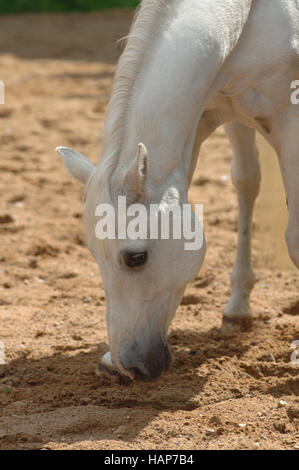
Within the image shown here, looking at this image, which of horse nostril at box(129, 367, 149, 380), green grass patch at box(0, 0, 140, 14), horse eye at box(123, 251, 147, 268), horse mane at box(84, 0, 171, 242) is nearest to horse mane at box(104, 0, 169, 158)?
horse mane at box(84, 0, 171, 242)

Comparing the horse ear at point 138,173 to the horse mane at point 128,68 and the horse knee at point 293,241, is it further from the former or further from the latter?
the horse knee at point 293,241

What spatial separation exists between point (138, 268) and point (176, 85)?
2.17 feet

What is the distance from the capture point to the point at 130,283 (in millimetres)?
2400

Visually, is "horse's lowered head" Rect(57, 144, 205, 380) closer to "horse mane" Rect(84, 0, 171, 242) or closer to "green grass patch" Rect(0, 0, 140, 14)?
"horse mane" Rect(84, 0, 171, 242)

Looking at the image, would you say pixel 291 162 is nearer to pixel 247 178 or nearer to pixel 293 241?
pixel 293 241

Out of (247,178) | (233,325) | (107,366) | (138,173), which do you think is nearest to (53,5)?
(247,178)

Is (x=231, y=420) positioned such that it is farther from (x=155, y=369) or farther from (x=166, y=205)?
(x=166, y=205)

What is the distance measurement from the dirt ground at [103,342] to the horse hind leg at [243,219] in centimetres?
9

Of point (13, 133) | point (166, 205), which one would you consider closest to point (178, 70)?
point (166, 205)

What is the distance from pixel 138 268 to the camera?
94.0 inches

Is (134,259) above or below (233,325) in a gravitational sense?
above

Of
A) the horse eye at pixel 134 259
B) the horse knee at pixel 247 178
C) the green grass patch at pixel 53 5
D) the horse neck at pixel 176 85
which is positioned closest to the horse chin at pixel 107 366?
the horse eye at pixel 134 259
